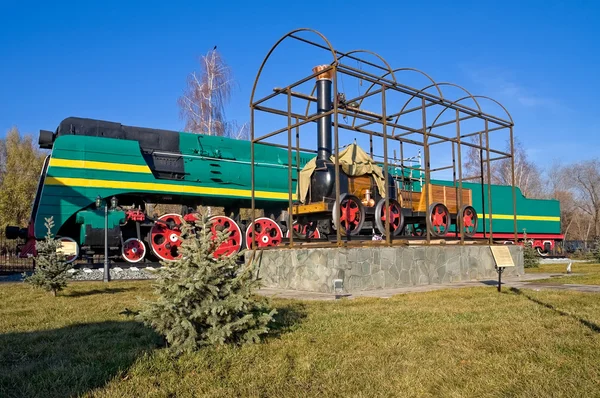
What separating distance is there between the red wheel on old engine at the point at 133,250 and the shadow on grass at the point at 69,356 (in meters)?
9.06

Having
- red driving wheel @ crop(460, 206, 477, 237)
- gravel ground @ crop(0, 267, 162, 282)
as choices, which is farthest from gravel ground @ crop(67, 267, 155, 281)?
red driving wheel @ crop(460, 206, 477, 237)

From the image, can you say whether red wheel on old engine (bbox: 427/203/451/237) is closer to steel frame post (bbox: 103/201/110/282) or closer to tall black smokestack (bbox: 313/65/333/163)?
tall black smokestack (bbox: 313/65/333/163)

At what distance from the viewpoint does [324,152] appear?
11.8 metres

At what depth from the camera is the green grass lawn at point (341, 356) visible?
3.54m

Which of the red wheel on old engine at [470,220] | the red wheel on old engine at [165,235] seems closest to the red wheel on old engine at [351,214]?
the red wheel on old engine at [470,220]

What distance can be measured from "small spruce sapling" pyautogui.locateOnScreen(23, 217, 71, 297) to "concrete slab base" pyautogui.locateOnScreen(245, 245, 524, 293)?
3.94 meters

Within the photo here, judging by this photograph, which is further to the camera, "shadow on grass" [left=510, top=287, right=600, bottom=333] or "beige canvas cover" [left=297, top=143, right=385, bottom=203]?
"beige canvas cover" [left=297, top=143, right=385, bottom=203]

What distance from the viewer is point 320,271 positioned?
9523mm

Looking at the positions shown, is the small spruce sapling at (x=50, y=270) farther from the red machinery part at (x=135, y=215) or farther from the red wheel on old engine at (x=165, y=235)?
the red wheel on old engine at (x=165, y=235)

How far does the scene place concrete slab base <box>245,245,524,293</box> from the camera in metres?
9.27

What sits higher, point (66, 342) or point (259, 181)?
point (259, 181)

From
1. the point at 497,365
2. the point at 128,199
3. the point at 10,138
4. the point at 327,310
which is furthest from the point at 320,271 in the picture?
the point at 10,138

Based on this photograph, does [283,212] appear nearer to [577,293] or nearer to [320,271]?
[320,271]

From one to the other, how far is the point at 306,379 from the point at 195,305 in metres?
1.43
